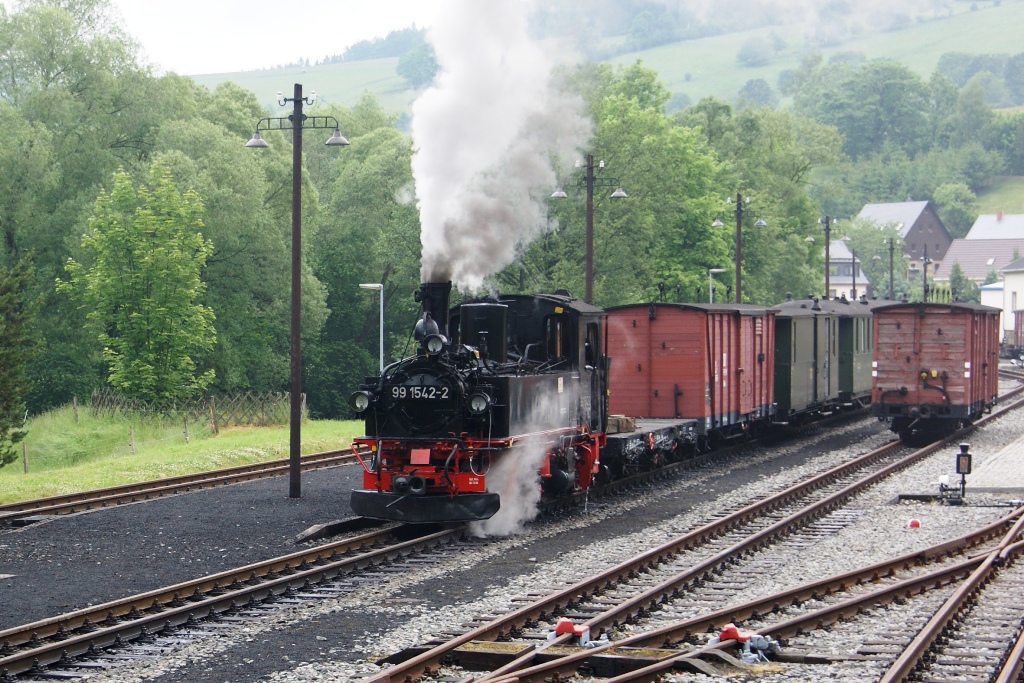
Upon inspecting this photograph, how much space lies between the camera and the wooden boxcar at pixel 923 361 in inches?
1163

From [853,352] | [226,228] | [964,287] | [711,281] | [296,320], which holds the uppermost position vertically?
[964,287]

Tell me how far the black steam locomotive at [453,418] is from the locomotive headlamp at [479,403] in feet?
0.05

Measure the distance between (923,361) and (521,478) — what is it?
1526 centimetres

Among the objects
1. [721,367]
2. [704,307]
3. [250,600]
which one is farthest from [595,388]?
[250,600]

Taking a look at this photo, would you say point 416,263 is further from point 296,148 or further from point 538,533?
point 538,533

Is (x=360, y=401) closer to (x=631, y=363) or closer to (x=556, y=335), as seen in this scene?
(x=556, y=335)

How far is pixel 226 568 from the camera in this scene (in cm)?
1465

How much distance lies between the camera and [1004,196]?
154250mm

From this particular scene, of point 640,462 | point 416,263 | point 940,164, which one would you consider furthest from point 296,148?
point 940,164

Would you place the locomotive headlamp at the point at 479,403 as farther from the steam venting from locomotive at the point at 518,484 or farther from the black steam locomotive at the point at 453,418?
the steam venting from locomotive at the point at 518,484

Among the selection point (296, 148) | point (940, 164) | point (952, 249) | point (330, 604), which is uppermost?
point (940, 164)

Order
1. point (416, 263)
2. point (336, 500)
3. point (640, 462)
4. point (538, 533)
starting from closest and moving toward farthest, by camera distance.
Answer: point (538, 533) < point (336, 500) < point (640, 462) < point (416, 263)

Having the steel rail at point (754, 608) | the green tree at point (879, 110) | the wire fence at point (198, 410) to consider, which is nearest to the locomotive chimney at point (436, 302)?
the steel rail at point (754, 608)

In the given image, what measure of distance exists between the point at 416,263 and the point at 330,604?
37.4 meters
